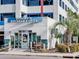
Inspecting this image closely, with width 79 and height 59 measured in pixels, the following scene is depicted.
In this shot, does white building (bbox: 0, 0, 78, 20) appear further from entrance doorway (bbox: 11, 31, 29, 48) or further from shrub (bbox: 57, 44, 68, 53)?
shrub (bbox: 57, 44, 68, 53)

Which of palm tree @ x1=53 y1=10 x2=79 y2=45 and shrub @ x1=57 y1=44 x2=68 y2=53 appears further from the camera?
palm tree @ x1=53 y1=10 x2=79 y2=45

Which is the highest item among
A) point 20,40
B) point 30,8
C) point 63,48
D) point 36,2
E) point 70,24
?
point 36,2

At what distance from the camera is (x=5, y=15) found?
51.9m

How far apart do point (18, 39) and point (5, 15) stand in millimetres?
11358

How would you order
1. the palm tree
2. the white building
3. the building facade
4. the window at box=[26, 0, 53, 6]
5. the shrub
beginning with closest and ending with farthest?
the shrub < the palm tree < the building facade < the white building < the window at box=[26, 0, 53, 6]

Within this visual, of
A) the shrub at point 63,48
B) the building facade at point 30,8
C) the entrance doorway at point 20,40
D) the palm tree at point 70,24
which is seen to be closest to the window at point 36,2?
the building facade at point 30,8

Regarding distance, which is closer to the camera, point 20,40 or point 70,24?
point 70,24

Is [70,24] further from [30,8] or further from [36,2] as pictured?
[30,8]

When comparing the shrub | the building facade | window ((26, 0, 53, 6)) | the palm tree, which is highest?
window ((26, 0, 53, 6))

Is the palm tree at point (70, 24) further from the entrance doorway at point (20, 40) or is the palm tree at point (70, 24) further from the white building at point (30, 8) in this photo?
the white building at point (30, 8)

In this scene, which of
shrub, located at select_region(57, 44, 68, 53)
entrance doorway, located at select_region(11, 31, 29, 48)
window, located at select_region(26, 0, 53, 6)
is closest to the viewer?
shrub, located at select_region(57, 44, 68, 53)

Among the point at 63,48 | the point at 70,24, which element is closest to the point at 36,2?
the point at 70,24

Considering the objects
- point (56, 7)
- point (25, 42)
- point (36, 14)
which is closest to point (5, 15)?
point (36, 14)

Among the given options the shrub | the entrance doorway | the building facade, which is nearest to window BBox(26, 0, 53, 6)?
the building facade
